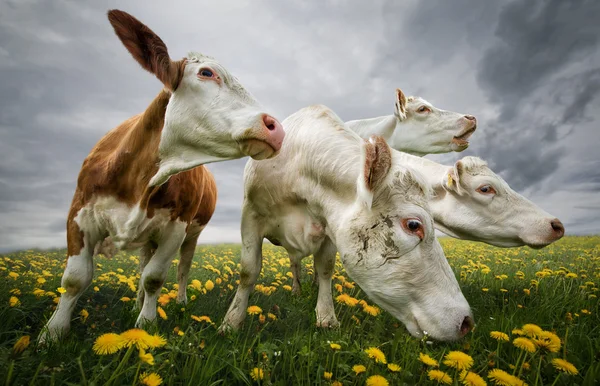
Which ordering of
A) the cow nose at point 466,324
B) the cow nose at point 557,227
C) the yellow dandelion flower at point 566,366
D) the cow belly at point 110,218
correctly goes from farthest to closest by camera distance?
the cow nose at point 557,227 → the cow belly at point 110,218 → the cow nose at point 466,324 → the yellow dandelion flower at point 566,366

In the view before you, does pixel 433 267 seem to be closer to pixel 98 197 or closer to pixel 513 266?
pixel 98 197

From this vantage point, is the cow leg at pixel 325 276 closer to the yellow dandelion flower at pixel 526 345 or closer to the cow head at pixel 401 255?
the cow head at pixel 401 255

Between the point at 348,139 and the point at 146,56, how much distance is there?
203 centimetres

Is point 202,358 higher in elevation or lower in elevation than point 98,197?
lower

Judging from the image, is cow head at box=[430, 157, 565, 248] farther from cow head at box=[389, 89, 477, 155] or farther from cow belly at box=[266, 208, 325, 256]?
cow belly at box=[266, 208, 325, 256]

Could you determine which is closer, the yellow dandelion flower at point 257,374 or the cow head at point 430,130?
the yellow dandelion flower at point 257,374

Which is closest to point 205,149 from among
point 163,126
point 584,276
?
point 163,126

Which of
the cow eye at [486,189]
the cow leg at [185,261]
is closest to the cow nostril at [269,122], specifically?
the cow leg at [185,261]

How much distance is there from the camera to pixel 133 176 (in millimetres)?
3285

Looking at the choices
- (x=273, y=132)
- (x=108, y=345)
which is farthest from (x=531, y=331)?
(x=108, y=345)

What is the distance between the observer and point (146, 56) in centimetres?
288

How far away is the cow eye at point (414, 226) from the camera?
269 cm

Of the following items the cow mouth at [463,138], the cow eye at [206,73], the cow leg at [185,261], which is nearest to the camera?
the cow eye at [206,73]

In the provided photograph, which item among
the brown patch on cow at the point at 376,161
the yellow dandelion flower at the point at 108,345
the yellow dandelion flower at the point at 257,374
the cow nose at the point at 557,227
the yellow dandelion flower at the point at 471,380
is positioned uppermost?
the cow nose at the point at 557,227
